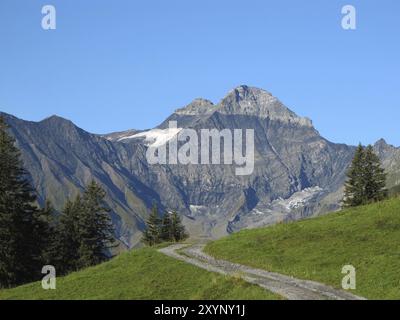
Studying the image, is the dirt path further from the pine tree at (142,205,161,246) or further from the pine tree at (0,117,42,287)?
the pine tree at (142,205,161,246)

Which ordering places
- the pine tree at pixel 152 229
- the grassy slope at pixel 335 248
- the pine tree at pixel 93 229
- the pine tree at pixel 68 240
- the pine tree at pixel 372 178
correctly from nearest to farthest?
the grassy slope at pixel 335 248, the pine tree at pixel 68 240, the pine tree at pixel 93 229, the pine tree at pixel 152 229, the pine tree at pixel 372 178

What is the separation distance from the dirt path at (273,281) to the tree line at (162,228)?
5347 centimetres

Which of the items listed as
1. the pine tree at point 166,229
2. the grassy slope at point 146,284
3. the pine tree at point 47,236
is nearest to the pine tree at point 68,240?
the pine tree at point 47,236

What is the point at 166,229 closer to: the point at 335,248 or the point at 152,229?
the point at 152,229

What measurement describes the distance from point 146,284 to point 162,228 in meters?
68.7

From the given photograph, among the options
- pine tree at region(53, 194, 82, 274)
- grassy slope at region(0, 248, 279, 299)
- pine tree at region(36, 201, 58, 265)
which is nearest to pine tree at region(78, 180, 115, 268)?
pine tree at region(53, 194, 82, 274)

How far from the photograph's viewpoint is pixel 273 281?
3409cm

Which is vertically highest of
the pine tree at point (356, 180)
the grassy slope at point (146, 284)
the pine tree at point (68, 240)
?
the pine tree at point (356, 180)

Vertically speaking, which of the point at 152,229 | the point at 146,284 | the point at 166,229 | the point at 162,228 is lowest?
the point at 152,229

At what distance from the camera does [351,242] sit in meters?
42.2

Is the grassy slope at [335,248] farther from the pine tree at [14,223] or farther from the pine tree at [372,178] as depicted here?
the pine tree at [372,178]

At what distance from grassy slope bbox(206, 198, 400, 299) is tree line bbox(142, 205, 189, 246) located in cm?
4901

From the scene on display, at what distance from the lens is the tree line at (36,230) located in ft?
223

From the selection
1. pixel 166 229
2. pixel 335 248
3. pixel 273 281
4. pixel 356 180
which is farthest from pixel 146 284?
pixel 356 180
